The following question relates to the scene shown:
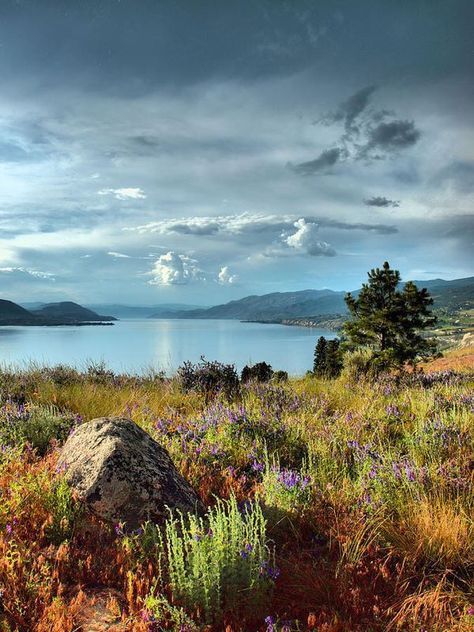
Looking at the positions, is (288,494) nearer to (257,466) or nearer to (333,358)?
(257,466)

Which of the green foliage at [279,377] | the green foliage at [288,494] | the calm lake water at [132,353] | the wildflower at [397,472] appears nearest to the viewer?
the green foliage at [288,494]

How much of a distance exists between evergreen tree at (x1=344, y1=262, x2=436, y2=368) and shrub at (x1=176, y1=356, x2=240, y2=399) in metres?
18.1

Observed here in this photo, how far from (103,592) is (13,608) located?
0.55 metres

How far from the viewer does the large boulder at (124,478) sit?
371 cm

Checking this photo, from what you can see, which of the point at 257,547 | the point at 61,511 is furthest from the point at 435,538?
the point at 61,511

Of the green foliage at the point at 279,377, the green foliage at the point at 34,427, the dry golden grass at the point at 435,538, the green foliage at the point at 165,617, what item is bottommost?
the green foliage at the point at 279,377

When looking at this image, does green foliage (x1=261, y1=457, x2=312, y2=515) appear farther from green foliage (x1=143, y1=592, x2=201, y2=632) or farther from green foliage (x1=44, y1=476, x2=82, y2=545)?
green foliage (x1=44, y1=476, x2=82, y2=545)

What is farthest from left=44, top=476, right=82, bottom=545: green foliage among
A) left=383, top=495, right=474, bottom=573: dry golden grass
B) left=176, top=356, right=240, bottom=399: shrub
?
→ left=176, top=356, right=240, bottom=399: shrub

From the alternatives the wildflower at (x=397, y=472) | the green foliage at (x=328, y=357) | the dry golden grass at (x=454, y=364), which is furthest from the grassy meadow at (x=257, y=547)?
the green foliage at (x=328, y=357)

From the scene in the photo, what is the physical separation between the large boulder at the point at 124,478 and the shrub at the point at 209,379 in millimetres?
6234

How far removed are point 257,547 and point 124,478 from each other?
4.21ft

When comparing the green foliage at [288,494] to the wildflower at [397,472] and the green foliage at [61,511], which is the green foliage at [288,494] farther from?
the green foliage at [61,511]

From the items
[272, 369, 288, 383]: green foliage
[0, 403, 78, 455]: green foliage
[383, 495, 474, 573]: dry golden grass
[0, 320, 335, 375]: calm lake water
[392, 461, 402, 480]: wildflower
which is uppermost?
[0, 403, 78, 455]: green foliage

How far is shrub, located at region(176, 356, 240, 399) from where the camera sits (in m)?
10.7
